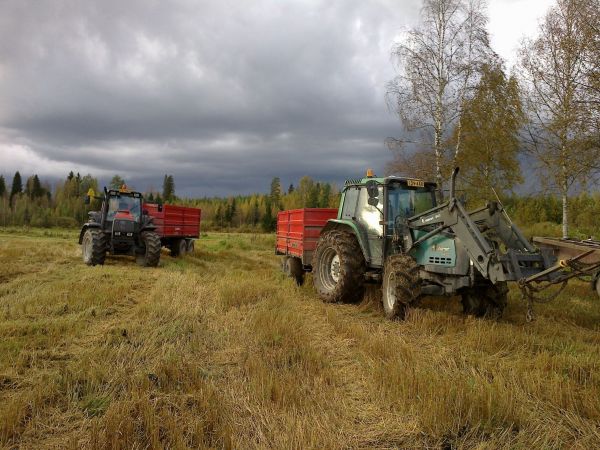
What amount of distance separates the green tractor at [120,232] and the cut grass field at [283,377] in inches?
215

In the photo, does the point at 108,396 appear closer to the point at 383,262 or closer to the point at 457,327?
the point at 457,327

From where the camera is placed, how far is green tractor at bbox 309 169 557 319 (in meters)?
5.66

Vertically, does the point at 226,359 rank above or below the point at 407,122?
below

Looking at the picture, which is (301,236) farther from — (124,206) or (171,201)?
(171,201)

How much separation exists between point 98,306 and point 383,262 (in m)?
4.49

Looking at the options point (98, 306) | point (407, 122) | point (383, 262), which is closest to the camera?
point (98, 306)

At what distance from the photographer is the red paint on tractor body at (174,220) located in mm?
15914

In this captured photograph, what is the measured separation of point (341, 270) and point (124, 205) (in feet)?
28.6

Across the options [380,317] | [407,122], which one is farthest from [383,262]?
[407,122]

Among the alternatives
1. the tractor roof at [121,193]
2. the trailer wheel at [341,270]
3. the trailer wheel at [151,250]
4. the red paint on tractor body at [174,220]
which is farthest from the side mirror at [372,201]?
the red paint on tractor body at [174,220]

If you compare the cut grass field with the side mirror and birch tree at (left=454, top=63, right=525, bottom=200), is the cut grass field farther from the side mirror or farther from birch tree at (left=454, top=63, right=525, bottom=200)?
birch tree at (left=454, top=63, right=525, bottom=200)

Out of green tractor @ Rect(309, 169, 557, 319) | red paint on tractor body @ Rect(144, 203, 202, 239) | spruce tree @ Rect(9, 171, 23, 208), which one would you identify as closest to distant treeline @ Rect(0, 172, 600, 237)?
spruce tree @ Rect(9, 171, 23, 208)

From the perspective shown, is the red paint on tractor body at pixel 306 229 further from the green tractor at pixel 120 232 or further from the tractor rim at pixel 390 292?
the green tractor at pixel 120 232

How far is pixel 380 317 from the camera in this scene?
22.1 feet
